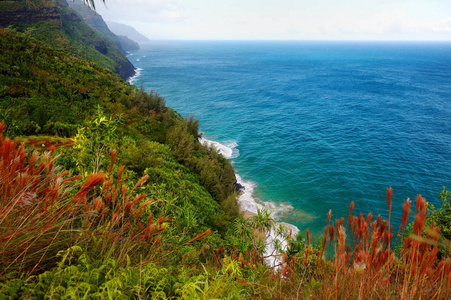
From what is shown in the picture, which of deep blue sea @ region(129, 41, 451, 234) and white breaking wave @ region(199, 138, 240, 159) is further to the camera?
white breaking wave @ region(199, 138, 240, 159)

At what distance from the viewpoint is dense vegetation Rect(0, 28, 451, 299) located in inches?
75.1

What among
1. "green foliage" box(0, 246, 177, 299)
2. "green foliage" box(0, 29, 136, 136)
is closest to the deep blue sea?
"green foliage" box(0, 29, 136, 136)

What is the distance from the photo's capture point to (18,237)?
6.26ft

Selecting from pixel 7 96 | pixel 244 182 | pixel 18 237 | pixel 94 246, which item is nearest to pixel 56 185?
pixel 18 237

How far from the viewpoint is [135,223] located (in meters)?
2.39

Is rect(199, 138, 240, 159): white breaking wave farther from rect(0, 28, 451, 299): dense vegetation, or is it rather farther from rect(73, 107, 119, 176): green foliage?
rect(73, 107, 119, 176): green foliage

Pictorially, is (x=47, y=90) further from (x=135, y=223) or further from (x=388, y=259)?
(x=388, y=259)

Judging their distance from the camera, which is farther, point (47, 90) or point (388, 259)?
point (47, 90)

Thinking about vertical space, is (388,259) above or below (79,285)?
below

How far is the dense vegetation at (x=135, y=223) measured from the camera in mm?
1907

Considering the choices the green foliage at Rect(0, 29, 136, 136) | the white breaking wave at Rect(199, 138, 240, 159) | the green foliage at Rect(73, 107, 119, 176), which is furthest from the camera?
the white breaking wave at Rect(199, 138, 240, 159)

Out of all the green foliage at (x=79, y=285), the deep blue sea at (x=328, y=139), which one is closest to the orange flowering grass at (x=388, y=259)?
the green foliage at (x=79, y=285)

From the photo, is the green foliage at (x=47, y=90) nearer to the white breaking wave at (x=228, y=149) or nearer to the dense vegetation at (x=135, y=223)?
the dense vegetation at (x=135, y=223)

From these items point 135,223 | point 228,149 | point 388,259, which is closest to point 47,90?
point 135,223
